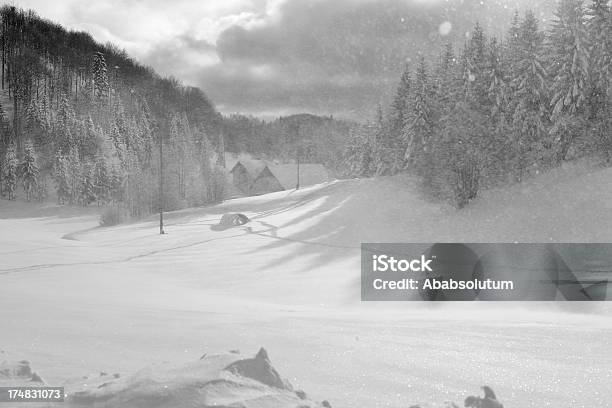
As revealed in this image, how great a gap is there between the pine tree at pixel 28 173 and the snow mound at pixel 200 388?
331 feet

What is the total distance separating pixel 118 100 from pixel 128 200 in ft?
205

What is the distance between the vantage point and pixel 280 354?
3262 mm

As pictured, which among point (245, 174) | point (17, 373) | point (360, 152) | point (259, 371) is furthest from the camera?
point (245, 174)

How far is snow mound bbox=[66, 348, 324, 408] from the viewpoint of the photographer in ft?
6.52

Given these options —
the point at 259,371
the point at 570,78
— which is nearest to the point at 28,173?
the point at 570,78

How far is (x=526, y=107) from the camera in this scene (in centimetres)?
3944

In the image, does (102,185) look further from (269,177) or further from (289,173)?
(289,173)

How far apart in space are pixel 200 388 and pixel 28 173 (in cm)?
10153

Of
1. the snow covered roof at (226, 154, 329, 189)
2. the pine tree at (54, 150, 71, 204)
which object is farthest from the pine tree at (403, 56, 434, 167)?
the pine tree at (54, 150, 71, 204)

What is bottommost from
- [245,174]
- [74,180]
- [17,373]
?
[17,373]

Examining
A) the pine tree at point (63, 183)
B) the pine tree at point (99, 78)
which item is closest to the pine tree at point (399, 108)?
the pine tree at point (63, 183)

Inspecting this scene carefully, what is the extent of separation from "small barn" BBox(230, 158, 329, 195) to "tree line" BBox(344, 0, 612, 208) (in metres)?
66.3

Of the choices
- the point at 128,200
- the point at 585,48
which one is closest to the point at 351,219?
the point at 585,48

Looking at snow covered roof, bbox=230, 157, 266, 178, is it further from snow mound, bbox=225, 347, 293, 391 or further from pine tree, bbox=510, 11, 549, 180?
snow mound, bbox=225, 347, 293, 391
